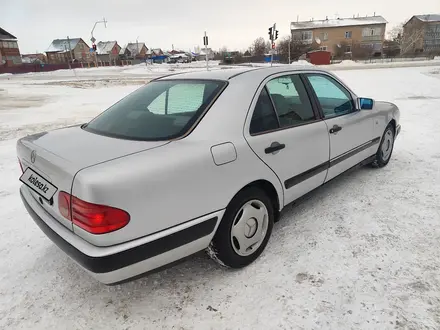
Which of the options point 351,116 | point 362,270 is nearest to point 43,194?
point 362,270

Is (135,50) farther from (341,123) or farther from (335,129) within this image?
(335,129)

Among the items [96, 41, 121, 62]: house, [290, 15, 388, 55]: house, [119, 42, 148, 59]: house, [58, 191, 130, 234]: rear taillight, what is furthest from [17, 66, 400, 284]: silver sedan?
[119, 42, 148, 59]: house

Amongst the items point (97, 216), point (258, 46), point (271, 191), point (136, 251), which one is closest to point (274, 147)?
point (271, 191)

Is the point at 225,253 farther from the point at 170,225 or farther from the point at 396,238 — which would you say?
the point at 396,238

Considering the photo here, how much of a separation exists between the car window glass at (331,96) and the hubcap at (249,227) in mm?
1275

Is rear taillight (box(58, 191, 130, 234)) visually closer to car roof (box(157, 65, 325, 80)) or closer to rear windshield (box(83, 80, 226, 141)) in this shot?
rear windshield (box(83, 80, 226, 141))

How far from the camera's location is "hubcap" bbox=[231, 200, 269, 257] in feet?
8.15

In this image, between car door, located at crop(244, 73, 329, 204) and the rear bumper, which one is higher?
car door, located at crop(244, 73, 329, 204)

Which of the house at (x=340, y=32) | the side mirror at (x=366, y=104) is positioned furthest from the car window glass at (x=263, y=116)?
the house at (x=340, y=32)

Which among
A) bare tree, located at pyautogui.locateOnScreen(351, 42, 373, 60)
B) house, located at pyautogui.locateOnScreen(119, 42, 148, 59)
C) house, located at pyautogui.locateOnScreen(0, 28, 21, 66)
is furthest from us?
house, located at pyautogui.locateOnScreen(119, 42, 148, 59)

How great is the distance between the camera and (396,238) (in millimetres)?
2883

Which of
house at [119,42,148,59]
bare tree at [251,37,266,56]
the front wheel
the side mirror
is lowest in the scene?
the front wheel

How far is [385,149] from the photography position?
4531 millimetres

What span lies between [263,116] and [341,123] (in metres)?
1.19
